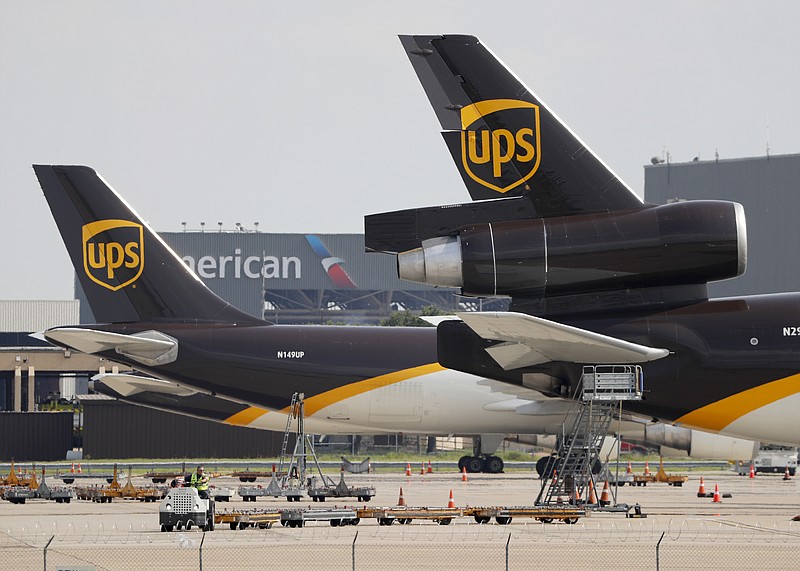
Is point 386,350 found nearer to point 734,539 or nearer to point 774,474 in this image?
point 734,539

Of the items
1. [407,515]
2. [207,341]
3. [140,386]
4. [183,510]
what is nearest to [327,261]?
[140,386]

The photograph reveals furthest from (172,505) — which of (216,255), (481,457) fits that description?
(216,255)

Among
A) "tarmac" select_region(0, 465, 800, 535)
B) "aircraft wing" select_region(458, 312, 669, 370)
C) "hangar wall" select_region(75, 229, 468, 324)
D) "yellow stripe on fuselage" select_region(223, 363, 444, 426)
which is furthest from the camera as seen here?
"hangar wall" select_region(75, 229, 468, 324)

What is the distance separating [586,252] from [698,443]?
106ft

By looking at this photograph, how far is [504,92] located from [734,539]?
11.1 metres

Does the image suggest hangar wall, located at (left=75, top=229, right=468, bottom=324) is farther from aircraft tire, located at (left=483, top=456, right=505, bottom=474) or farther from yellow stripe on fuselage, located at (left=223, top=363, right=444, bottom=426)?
yellow stripe on fuselage, located at (left=223, top=363, right=444, bottom=426)

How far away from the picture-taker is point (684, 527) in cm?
3206

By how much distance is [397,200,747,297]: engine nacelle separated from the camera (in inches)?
1088

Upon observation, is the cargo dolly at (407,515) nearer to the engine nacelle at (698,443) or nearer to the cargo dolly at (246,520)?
the cargo dolly at (246,520)

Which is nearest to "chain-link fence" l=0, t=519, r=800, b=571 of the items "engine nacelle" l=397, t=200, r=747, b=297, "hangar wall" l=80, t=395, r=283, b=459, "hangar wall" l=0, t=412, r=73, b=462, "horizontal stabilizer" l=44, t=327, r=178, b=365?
"engine nacelle" l=397, t=200, r=747, b=297

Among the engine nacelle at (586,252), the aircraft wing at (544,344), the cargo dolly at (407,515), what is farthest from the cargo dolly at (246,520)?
the engine nacelle at (586,252)

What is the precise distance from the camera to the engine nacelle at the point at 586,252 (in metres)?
27.6

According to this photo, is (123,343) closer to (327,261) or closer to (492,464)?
(492,464)

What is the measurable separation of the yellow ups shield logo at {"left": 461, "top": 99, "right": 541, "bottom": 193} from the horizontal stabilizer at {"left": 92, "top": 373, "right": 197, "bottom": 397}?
27178mm
